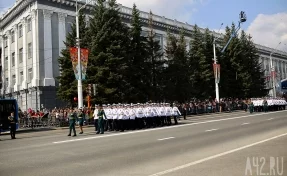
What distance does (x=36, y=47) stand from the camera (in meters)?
43.9

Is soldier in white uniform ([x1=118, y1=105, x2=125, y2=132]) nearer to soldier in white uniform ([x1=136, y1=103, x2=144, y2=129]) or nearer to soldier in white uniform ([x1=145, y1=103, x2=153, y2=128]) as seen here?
soldier in white uniform ([x1=136, y1=103, x2=144, y2=129])

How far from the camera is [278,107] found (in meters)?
45.8

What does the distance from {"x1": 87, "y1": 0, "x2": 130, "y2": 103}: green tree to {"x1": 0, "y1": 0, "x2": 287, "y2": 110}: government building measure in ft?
31.7

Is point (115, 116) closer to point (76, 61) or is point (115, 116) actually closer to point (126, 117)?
point (126, 117)

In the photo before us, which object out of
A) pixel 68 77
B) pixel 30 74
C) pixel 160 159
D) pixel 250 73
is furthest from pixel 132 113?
pixel 250 73

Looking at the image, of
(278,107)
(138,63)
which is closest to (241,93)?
(278,107)

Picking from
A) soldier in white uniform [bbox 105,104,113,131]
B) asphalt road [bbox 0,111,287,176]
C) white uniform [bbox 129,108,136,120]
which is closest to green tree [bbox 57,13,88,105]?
soldier in white uniform [bbox 105,104,113,131]

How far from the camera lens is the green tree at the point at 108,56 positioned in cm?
3472

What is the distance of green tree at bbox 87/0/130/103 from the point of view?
34719mm

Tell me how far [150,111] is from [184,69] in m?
21.3

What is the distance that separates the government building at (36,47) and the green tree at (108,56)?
9651mm

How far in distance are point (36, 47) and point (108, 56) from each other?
12846 millimetres

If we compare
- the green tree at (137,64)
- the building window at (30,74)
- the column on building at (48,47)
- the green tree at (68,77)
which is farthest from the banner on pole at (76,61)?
the building window at (30,74)

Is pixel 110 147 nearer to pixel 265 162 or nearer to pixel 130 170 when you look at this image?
pixel 130 170
